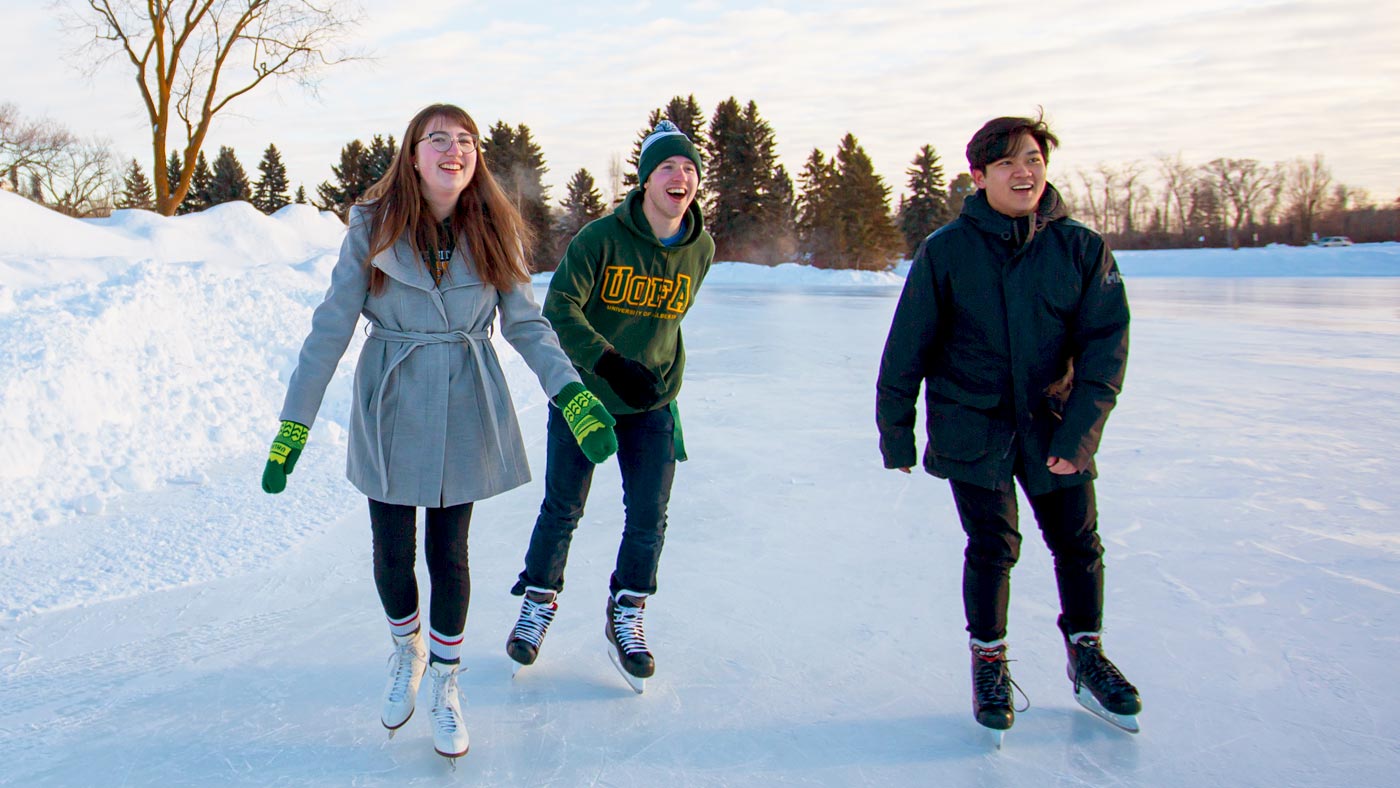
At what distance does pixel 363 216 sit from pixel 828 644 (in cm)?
167

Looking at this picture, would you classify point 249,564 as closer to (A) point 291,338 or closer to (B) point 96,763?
(B) point 96,763

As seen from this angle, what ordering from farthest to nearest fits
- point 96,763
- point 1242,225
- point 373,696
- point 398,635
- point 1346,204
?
point 1242,225 → point 1346,204 → point 373,696 → point 398,635 → point 96,763

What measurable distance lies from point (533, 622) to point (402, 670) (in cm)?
40

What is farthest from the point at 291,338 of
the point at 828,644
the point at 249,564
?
the point at 828,644

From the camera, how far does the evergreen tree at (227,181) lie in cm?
4759

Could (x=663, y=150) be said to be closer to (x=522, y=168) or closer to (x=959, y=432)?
(x=959, y=432)

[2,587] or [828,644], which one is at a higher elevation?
[2,587]

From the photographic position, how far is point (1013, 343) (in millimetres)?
2066

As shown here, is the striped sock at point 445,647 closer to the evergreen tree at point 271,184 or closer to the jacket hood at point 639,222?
the jacket hood at point 639,222

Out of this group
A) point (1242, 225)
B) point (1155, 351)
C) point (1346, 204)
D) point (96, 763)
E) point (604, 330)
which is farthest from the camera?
point (1242, 225)

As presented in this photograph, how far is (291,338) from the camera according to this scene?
19.4 feet

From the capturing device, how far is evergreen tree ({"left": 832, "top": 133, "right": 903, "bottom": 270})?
41188mm

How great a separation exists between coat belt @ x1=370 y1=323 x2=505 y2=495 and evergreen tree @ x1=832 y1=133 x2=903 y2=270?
39905mm

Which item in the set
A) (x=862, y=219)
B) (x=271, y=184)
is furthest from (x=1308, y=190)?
(x=271, y=184)
